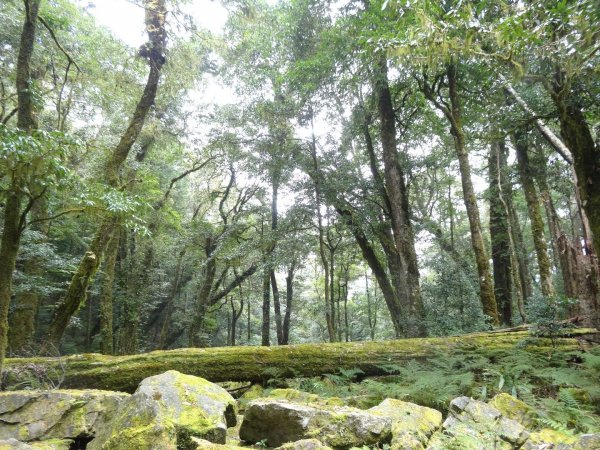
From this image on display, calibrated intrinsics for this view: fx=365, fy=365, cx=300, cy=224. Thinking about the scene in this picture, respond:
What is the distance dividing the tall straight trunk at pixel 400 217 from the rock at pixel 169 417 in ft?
24.4

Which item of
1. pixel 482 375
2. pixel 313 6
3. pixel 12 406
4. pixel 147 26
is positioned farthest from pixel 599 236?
pixel 313 6

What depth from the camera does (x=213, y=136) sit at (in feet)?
55.8

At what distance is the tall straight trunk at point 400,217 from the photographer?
33.5ft

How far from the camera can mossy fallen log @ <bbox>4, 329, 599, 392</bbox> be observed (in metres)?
5.56

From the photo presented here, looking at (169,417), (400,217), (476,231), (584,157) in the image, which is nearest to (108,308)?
(400,217)

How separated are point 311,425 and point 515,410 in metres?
2.32

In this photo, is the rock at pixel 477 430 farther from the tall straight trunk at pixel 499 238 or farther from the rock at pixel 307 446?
the tall straight trunk at pixel 499 238

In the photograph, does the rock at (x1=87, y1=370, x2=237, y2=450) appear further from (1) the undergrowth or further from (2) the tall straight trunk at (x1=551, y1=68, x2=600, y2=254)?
(2) the tall straight trunk at (x1=551, y1=68, x2=600, y2=254)

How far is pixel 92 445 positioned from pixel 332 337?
12.7 m

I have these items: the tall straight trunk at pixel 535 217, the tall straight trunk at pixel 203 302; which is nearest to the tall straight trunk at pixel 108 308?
the tall straight trunk at pixel 203 302

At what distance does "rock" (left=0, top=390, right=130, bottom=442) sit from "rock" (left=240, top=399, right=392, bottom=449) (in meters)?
1.25

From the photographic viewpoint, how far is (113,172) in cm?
893

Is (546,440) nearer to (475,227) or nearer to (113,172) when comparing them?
(475,227)

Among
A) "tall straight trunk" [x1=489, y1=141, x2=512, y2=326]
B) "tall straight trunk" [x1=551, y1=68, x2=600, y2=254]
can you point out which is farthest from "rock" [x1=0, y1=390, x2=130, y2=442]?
"tall straight trunk" [x1=489, y1=141, x2=512, y2=326]
